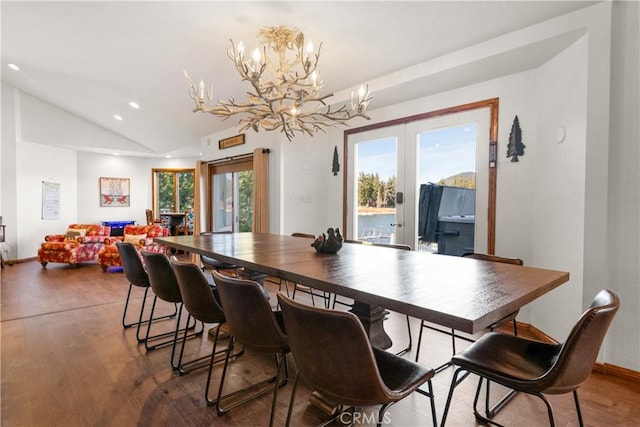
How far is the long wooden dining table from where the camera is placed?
3.62ft

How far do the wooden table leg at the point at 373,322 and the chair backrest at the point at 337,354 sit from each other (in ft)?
2.54

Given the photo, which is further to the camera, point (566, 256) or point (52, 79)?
point (52, 79)

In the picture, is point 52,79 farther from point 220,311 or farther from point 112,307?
point 220,311

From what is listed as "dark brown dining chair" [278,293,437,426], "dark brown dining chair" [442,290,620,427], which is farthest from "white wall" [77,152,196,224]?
"dark brown dining chair" [442,290,620,427]

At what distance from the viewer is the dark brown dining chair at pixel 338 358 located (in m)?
1.03

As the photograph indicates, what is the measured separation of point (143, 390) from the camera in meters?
2.04

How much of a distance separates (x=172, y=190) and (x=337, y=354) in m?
10.0

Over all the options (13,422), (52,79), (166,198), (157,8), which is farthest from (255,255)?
(166,198)

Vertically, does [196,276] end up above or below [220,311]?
above

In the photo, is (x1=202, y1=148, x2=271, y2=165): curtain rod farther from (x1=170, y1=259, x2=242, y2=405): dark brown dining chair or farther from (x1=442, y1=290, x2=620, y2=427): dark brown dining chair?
(x1=442, y1=290, x2=620, y2=427): dark brown dining chair

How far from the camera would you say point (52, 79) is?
5445mm

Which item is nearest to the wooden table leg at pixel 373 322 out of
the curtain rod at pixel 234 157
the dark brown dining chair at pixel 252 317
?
the dark brown dining chair at pixel 252 317

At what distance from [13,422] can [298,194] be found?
3992mm

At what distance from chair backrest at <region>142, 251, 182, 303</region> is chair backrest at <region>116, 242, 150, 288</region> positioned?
0.46 meters
